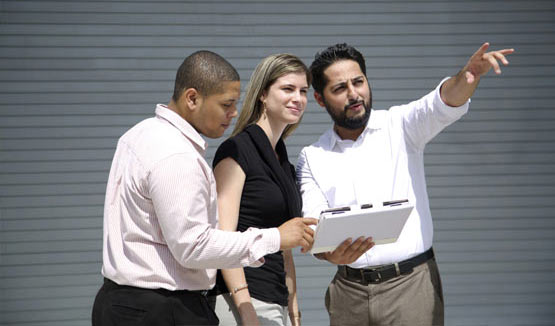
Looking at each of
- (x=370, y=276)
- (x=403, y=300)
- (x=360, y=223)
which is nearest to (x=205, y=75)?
(x=360, y=223)

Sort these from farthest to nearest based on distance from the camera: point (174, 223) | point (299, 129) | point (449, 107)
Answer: point (299, 129), point (449, 107), point (174, 223)

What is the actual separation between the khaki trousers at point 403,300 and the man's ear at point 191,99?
4.24ft

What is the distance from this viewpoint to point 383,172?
2.77 meters

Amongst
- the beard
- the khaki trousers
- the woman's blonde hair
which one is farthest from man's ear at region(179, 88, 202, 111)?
the khaki trousers

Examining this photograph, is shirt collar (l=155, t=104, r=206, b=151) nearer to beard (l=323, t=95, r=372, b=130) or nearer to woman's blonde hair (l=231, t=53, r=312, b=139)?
woman's blonde hair (l=231, t=53, r=312, b=139)

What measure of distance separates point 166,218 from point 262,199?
0.58 m

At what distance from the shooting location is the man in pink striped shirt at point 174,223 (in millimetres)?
1732

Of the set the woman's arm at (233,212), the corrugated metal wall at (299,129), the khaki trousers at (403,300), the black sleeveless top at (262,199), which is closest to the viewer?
the woman's arm at (233,212)

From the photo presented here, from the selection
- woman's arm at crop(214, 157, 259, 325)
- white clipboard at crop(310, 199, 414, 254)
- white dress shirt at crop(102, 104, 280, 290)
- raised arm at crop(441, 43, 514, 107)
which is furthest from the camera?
raised arm at crop(441, 43, 514, 107)

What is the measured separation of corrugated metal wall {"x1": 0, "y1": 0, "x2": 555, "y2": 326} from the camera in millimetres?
4820

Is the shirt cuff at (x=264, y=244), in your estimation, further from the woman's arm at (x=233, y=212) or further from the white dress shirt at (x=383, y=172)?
the white dress shirt at (x=383, y=172)

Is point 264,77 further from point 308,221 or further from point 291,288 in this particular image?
point 291,288

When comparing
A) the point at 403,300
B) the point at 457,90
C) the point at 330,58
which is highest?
the point at 330,58

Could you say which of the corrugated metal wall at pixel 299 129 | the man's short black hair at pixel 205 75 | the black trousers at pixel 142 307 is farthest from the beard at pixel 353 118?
the corrugated metal wall at pixel 299 129
